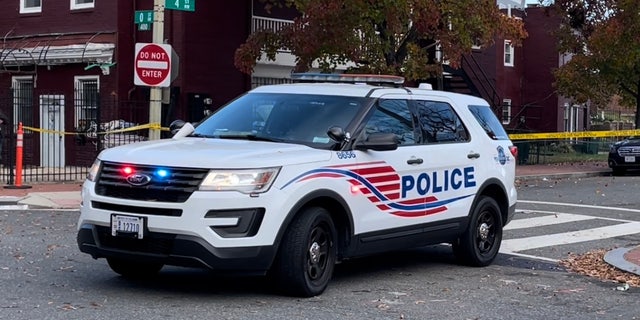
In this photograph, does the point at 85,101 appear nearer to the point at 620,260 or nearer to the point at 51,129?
the point at 51,129

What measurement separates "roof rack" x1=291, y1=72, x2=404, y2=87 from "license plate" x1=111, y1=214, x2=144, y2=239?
3.04m

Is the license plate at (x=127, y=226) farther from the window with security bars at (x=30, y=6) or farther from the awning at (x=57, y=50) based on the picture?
the window with security bars at (x=30, y=6)

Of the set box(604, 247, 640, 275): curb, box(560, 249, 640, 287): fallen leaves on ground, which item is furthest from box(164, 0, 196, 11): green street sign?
box(604, 247, 640, 275): curb

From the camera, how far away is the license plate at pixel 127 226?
7207 millimetres

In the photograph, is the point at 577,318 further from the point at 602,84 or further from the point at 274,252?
the point at 602,84

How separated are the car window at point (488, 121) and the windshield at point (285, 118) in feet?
6.92

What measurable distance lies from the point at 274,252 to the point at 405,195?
Answer: 71.3 inches

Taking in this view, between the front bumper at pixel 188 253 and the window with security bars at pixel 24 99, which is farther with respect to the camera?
the window with security bars at pixel 24 99

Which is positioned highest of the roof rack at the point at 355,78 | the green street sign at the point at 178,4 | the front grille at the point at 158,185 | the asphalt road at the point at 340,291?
the green street sign at the point at 178,4

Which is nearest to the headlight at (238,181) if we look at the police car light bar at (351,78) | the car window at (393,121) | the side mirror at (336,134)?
the side mirror at (336,134)

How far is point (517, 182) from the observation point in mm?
23125

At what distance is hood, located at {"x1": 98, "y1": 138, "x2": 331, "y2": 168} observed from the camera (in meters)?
7.19

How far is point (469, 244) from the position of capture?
31.9ft

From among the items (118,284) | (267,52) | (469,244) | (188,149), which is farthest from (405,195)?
(267,52)
